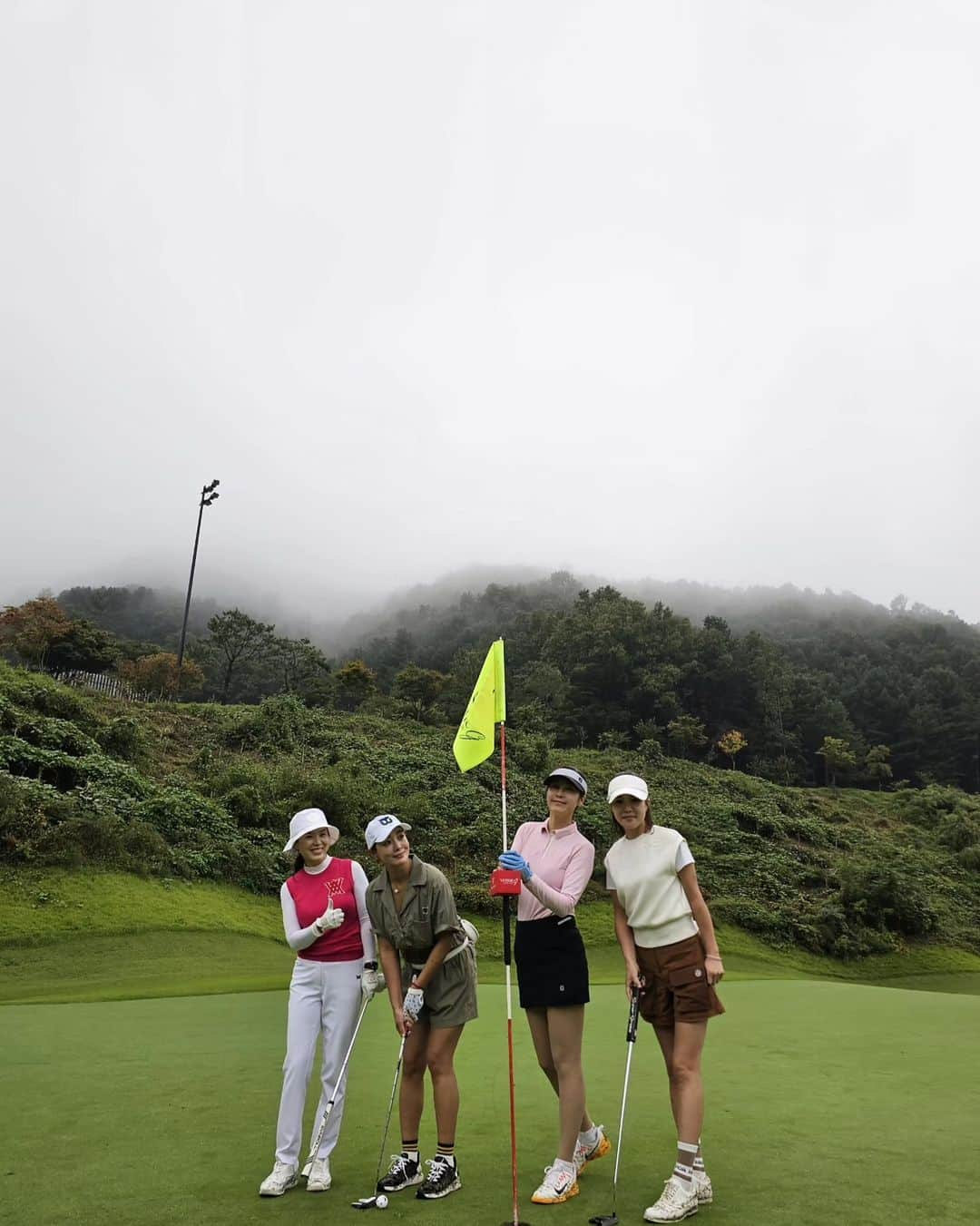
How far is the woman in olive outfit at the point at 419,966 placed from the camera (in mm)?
4395

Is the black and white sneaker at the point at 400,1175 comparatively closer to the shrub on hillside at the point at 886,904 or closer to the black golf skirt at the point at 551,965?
the black golf skirt at the point at 551,965

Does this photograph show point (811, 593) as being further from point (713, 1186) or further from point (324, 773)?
point (713, 1186)

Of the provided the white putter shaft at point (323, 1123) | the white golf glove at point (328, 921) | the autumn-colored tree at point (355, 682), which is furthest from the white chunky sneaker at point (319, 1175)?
the autumn-colored tree at point (355, 682)

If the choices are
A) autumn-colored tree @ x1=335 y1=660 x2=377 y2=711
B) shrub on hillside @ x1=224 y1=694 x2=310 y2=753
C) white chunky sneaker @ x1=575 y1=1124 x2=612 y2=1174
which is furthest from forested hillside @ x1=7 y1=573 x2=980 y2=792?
white chunky sneaker @ x1=575 y1=1124 x2=612 y2=1174

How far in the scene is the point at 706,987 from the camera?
4336 millimetres

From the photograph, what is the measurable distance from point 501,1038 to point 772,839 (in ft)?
85.0

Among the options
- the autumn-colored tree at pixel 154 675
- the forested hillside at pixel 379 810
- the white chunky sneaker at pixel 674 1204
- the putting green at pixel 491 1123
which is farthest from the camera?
the autumn-colored tree at pixel 154 675

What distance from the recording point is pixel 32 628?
42562mm

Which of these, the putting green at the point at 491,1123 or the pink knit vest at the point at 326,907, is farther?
the pink knit vest at the point at 326,907

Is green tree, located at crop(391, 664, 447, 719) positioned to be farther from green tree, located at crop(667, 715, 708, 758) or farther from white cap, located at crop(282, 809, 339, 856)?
white cap, located at crop(282, 809, 339, 856)

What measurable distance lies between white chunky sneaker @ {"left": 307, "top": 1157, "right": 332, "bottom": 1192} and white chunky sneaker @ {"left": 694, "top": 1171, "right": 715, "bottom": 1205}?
66.2 inches

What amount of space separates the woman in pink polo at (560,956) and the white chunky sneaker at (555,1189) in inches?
5.9

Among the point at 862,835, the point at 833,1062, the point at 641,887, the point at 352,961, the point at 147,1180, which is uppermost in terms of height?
the point at 641,887

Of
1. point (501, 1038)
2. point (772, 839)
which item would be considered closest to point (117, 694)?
point (772, 839)
